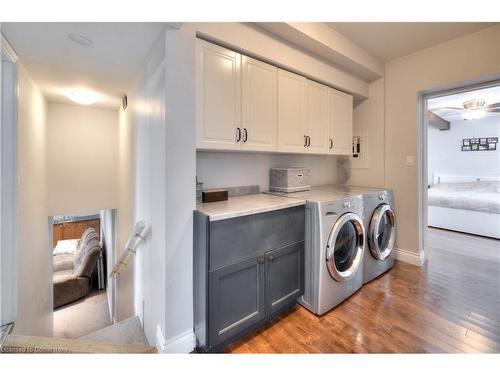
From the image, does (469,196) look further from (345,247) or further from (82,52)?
(82,52)

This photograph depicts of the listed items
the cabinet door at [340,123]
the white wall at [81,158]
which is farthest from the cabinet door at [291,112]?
the white wall at [81,158]

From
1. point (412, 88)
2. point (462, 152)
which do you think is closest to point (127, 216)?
point (412, 88)

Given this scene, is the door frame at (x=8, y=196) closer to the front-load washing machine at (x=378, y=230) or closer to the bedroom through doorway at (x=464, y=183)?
the front-load washing machine at (x=378, y=230)

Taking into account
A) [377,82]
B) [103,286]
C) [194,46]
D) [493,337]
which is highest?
[377,82]

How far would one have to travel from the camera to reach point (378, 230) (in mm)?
2316

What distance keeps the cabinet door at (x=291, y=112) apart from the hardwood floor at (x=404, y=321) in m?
1.48

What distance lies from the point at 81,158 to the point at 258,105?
9.82 feet

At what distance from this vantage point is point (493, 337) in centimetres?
148

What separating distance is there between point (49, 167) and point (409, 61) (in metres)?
4.89

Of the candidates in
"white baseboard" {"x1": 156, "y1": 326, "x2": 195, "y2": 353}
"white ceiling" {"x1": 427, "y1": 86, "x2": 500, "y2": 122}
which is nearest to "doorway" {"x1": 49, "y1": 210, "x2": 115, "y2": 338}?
"white baseboard" {"x1": 156, "y1": 326, "x2": 195, "y2": 353}

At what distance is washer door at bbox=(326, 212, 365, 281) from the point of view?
177cm
